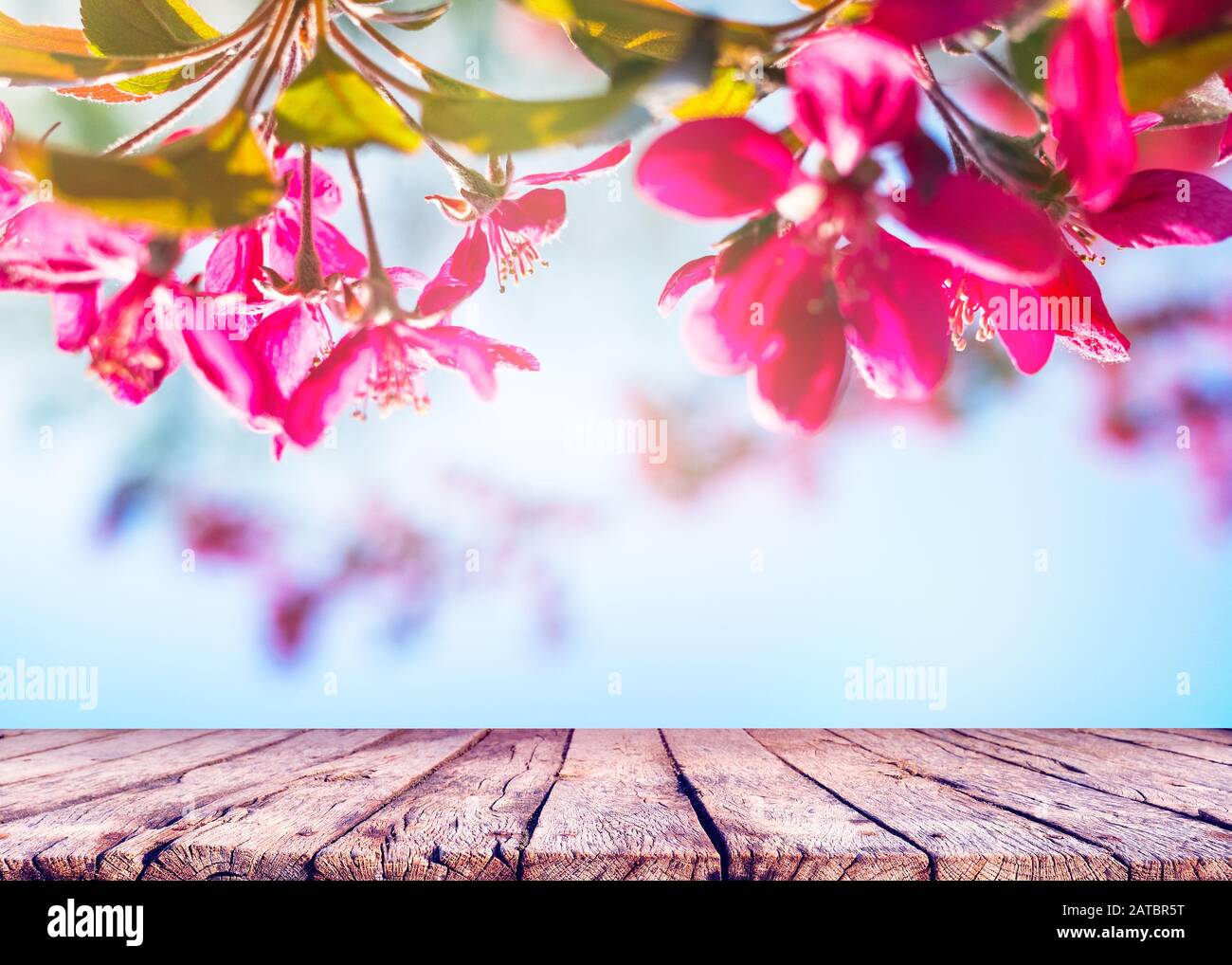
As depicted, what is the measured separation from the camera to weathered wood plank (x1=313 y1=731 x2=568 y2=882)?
0.80 m

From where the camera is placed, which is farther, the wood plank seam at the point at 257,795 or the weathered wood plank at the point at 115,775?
the weathered wood plank at the point at 115,775

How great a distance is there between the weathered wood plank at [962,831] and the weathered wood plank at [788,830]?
0.10ft

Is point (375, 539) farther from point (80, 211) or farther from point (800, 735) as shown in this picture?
point (80, 211)

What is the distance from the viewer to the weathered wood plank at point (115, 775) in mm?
1118

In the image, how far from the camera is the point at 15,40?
8.7 inches

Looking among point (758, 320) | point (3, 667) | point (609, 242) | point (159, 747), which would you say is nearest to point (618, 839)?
point (758, 320)

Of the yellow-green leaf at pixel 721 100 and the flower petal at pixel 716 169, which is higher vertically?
the yellow-green leaf at pixel 721 100

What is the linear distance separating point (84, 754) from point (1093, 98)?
1.98 meters

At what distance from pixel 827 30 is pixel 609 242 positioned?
8.11ft

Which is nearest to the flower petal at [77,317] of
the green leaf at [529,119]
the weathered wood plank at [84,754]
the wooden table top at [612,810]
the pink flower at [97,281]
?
the pink flower at [97,281]

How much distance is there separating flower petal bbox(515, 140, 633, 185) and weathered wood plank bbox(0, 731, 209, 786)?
1469 millimetres

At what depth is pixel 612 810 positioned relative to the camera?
40.4 inches
